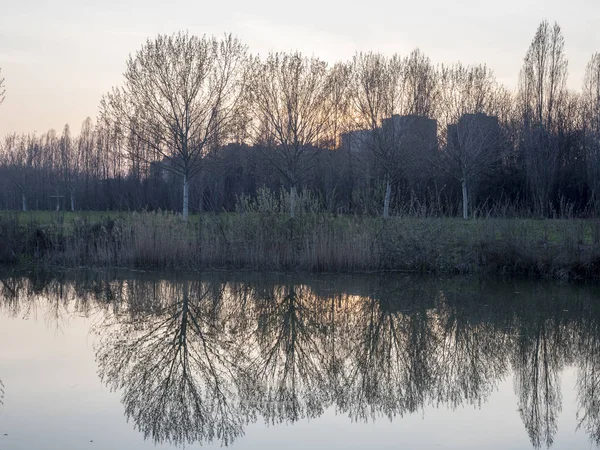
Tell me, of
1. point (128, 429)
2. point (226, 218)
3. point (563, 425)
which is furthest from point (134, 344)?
point (226, 218)

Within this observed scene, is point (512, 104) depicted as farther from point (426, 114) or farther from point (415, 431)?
point (415, 431)

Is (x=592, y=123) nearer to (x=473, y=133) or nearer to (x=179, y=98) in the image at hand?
(x=473, y=133)

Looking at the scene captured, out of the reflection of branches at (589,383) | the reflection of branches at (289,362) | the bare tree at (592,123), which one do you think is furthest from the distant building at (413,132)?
the reflection of branches at (589,383)

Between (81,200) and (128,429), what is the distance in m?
46.9

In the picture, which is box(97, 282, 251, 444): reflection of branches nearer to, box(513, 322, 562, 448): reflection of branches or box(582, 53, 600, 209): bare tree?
box(513, 322, 562, 448): reflection of branches

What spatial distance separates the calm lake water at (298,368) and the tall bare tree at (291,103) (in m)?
13.7

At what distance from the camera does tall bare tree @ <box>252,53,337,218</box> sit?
82.9ft

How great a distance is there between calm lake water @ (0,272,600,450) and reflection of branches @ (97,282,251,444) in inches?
0.9

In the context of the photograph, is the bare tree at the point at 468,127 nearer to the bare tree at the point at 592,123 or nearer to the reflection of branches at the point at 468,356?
the bare tree at the point at 592,123

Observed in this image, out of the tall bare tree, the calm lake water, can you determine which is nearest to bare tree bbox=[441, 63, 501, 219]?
the tall bare tree

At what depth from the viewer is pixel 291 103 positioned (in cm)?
2533

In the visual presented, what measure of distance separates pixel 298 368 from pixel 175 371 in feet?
4.81

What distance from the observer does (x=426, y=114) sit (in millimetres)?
30406

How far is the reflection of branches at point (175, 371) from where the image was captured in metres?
5.70
